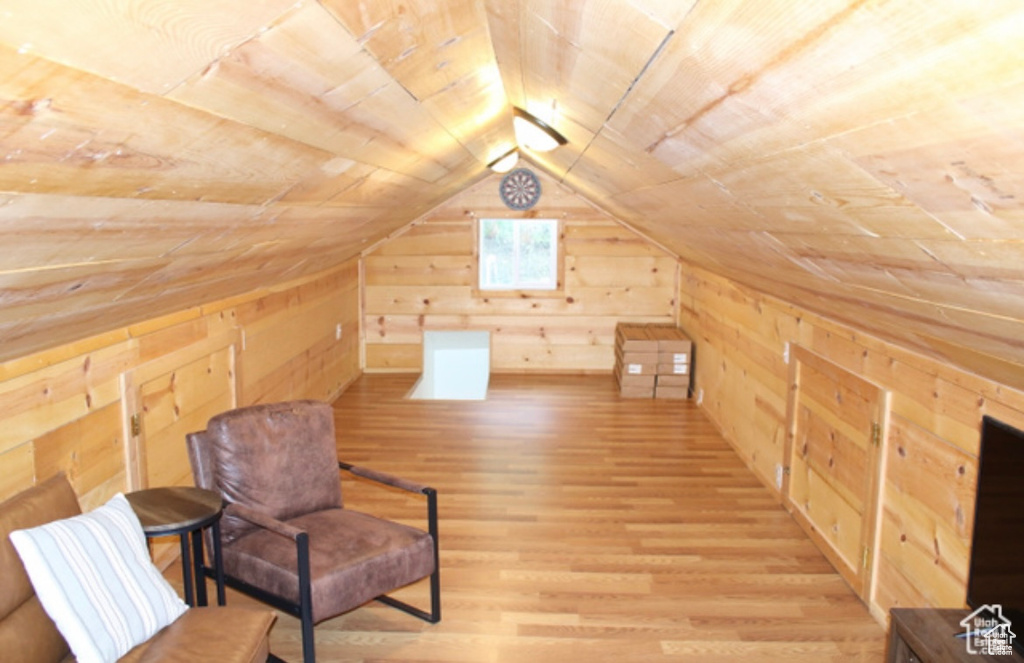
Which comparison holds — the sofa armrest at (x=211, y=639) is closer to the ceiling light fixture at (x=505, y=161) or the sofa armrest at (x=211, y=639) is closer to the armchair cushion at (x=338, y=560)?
the armchair cushion at (x=338, y=560)

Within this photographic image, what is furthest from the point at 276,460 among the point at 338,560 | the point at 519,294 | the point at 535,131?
the point at 519,294

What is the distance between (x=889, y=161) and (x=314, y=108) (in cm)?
122

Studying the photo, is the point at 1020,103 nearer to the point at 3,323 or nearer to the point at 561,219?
the point at 3,323

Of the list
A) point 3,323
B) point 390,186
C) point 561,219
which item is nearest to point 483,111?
point 390,186

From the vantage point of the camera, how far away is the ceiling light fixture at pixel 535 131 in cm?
351

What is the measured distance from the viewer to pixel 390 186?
3730 millimetres

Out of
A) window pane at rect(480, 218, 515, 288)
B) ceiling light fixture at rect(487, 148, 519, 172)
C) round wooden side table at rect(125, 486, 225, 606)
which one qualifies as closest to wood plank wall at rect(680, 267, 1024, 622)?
ceiling light fixture at rect(487, 148, 519, 172)

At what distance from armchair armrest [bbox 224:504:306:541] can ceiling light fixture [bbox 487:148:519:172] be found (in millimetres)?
3425

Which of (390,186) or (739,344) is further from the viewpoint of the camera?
(739,344)

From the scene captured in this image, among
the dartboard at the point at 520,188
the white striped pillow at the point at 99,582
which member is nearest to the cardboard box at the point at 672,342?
the dartboard at the point at 520,188

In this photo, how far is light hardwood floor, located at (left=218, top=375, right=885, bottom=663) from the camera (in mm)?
3100

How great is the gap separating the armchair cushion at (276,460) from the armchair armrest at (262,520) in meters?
0.13

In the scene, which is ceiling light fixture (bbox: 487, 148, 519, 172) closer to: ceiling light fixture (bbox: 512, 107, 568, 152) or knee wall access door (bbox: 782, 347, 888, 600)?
ceiling light fixture (bbox: 512, 107, 568, 152)

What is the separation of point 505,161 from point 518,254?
2079 mm
